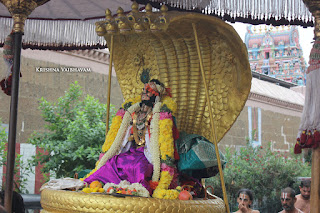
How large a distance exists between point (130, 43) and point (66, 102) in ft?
16.7

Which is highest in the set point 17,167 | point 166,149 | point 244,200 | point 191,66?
point 191,66

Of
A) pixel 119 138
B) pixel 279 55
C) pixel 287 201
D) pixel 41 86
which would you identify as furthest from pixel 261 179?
pixel 279 55

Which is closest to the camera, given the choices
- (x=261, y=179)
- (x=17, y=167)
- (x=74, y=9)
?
(x=74, y=9)

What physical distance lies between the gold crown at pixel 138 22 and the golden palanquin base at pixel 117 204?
1.66 metres

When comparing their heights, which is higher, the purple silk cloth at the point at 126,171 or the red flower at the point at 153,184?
the purple silk cloth at the point at 126,171

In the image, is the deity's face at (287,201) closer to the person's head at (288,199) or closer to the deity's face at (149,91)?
the person's head at (288,199)

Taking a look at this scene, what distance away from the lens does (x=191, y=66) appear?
17.5 ft

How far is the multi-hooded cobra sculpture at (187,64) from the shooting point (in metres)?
4.37

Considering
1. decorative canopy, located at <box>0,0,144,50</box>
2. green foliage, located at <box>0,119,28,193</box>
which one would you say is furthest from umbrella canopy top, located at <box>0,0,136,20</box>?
green foliage, located at <box>0,119,28,193</box>

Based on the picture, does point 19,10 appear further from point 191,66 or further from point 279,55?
point 279,55

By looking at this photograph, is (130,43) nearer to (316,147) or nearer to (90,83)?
(316,147)

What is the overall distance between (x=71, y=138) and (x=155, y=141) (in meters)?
5.09

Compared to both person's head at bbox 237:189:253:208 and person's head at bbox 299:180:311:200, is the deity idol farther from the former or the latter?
person's head at bbox 299:180:311:200

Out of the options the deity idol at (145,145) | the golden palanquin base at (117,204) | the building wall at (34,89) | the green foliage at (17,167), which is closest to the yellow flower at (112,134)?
the deity idol at (145,145)
